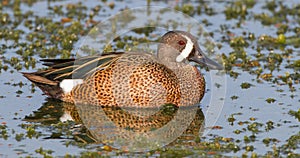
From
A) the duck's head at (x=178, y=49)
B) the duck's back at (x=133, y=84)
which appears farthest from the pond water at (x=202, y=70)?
the duck's head at (x=178, y=49)

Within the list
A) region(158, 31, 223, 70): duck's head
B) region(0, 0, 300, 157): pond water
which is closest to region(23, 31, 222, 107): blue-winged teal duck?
region(158, 31, 223, 70): duck's head

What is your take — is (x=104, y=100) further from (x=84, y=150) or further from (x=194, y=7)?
(x=194, y=7)

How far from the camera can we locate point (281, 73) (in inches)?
466

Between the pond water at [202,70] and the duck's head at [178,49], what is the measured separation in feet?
2.36

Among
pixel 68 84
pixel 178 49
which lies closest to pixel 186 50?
pixel 178 49

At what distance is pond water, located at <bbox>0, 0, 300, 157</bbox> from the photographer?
8.64 meters

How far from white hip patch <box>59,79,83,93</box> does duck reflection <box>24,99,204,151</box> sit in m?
0.22

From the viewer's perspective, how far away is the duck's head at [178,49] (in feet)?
33.8

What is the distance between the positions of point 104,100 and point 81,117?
0.48 meters

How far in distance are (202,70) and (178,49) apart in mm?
2050

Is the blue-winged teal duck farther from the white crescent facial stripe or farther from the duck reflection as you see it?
the duck reflection

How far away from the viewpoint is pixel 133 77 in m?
10.0

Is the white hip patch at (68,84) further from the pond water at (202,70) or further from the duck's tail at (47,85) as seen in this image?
the pond water at (202,70)

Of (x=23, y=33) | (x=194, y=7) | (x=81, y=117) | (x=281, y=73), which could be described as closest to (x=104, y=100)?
(x=81, y=117)
